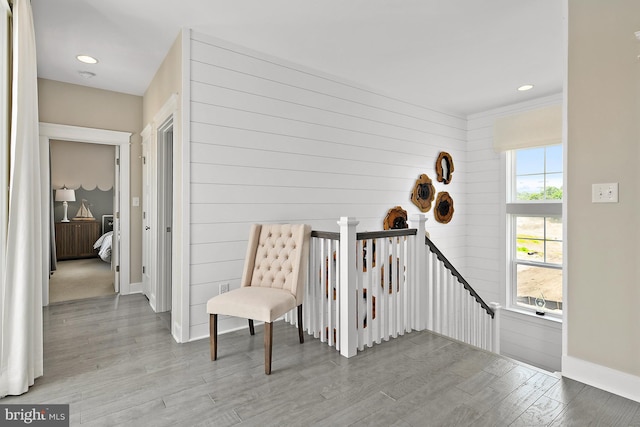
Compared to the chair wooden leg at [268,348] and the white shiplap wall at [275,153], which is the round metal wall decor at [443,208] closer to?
the white shiplap wall at [275,153]

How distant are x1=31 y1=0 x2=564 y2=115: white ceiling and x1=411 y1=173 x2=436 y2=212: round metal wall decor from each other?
133cm

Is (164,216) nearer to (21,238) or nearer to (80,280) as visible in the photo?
(21,238)

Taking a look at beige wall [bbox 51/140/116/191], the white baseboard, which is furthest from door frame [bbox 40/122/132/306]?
the white baseboard

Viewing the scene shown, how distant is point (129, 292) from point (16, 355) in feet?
8.31

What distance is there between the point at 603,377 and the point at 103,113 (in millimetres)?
5467

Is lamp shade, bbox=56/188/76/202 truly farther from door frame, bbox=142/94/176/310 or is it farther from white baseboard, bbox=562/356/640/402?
white baseboard, bbox=562/356/640/402

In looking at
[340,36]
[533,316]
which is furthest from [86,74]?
[533,316]

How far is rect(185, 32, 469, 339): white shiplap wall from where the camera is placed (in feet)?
9.68

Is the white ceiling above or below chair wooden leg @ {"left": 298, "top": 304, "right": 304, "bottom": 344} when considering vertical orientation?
above

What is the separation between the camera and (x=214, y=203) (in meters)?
3.00

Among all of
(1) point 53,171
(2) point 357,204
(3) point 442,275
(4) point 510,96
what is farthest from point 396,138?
(1) point 53,171

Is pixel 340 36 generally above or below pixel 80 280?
above

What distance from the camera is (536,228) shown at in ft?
15.4

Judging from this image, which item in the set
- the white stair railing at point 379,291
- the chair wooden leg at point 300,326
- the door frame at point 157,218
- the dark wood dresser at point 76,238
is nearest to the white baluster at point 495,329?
the white stair railing at point 379,291
